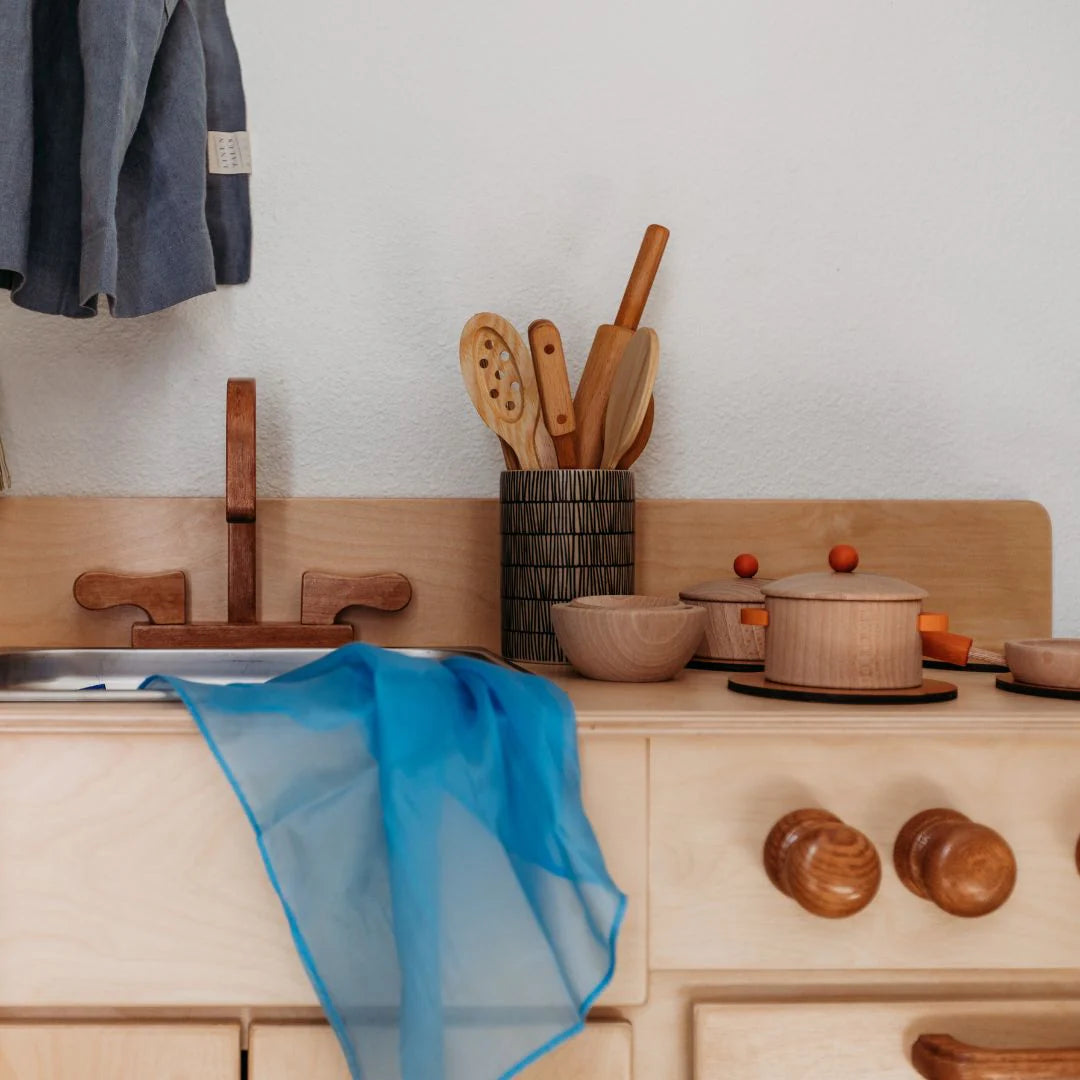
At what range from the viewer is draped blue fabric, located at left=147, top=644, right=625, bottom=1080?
0.60 metres

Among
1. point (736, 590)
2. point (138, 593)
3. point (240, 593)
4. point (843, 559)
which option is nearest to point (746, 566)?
point (736, 590)

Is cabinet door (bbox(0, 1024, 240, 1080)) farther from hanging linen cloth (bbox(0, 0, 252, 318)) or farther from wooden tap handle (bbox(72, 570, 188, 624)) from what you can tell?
hanging linen cloth (bbox(0, 0, 252, 318))

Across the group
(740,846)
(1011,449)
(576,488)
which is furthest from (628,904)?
(1011,449)

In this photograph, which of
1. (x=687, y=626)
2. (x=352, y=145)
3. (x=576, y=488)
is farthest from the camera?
(x=352, y=145)

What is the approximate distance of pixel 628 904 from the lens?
25.8 inches

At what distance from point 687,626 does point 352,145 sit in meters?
0.66

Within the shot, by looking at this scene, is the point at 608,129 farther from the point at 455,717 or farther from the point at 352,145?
the point at 455,717

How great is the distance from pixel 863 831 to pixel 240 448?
2.19ft

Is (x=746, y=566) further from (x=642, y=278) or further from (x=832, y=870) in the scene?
(x=832, y=870)

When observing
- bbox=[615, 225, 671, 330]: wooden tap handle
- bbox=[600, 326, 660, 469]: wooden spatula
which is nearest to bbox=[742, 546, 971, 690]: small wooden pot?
bbox=[600, 326, 660, 469]: wooden spatula

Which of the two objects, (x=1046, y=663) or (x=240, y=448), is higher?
(x=240, y=448)

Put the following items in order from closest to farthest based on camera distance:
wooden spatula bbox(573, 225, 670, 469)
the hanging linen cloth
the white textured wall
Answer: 1. the hanging linen cloth
2. wooden spatula bbox(573, 225, 670, 469)
3. the white textured wall

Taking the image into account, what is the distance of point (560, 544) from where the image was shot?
95cm

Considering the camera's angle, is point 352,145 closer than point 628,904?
No
